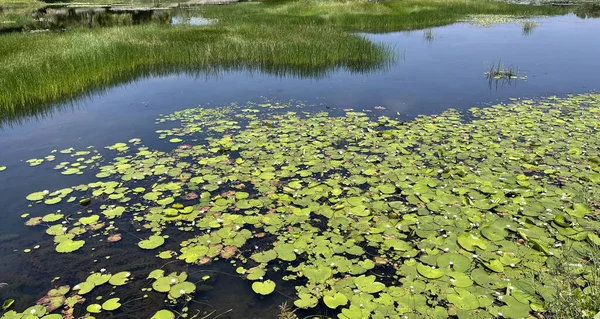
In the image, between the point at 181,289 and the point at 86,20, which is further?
the point at 86,20

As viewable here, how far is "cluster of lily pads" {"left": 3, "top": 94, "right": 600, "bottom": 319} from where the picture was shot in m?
3.88

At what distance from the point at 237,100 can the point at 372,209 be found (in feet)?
22.4

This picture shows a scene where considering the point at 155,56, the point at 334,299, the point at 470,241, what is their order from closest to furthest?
the point at 334,299 < the point at 470,241 < the point at 155,56

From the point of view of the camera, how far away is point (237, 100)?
11.0 m

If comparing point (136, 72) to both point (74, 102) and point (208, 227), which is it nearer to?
point (74, 102)

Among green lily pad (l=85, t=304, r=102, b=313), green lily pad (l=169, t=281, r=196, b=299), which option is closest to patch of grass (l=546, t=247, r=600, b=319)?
green lily pad (l=169, t=281, r=196, b=299)

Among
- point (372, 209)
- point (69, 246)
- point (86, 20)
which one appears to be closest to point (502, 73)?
point (372, 209)

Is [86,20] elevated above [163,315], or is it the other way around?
[86,20]

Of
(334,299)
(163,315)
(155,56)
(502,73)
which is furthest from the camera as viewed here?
(155,56)

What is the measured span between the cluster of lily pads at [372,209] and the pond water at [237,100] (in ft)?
1.02

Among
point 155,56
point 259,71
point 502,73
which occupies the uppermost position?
point 155,56

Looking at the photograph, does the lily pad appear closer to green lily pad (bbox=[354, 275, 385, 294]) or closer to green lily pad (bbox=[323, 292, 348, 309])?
green lily pad (bbox=[323, 292, 348, 309])

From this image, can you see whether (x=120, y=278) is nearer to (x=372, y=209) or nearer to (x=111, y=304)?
(x=111, y=304)

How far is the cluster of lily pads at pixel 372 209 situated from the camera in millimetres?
3875
